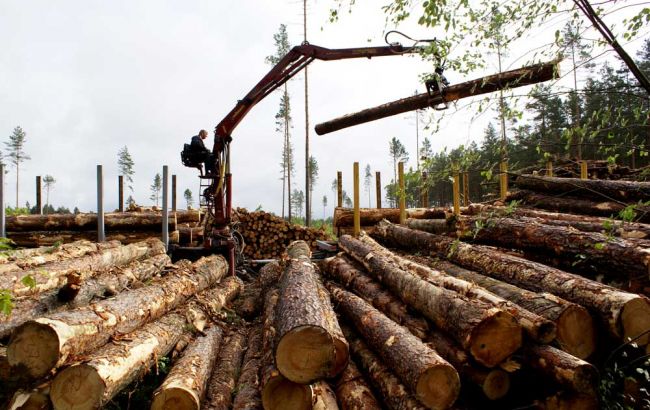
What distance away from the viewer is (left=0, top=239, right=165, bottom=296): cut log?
4.52m

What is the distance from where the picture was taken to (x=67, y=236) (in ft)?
32.4

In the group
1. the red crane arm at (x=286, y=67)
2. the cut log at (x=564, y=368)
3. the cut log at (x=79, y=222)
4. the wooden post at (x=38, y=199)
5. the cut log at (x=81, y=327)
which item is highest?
the red crane arm at (x=286, y=67)

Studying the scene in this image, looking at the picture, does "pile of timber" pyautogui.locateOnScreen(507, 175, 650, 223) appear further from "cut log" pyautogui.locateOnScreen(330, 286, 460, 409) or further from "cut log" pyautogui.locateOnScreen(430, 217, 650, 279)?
"cut log" pyautogui.locateOnScreen(330, 286, 460, 409)

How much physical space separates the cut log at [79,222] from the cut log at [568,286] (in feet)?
23.2

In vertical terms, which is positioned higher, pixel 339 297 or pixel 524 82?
pixel 524 82

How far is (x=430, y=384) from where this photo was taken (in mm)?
3029

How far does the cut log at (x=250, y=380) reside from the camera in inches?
136

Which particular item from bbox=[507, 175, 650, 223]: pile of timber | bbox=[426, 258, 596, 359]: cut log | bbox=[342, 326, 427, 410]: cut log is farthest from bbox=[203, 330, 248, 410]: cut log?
bbox=[507, 175, 650, 223]: pile of timber

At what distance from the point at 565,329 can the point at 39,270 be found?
214 inches

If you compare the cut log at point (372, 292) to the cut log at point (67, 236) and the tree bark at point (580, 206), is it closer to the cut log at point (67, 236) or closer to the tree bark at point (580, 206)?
the tree bark at point (580, 206)

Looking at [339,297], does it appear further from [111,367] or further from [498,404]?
[111,367]

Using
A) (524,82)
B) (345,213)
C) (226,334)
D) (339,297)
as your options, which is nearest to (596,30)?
(524,82)

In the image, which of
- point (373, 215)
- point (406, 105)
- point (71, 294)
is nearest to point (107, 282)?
point (71, 294)

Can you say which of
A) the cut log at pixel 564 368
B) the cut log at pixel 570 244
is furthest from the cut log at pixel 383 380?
the cut log at pixel 570 244
